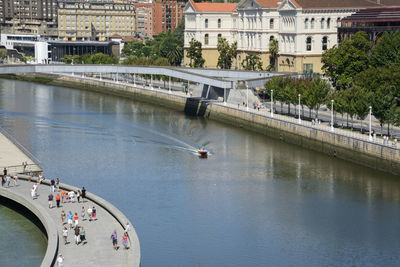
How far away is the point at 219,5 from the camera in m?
173

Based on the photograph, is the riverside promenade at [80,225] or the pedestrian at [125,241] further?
the pedestrian at [125,241]

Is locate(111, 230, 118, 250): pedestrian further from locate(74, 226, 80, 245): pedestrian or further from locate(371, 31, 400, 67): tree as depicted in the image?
locate(371, 31, 400, 67): tree

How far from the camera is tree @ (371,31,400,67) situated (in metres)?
108

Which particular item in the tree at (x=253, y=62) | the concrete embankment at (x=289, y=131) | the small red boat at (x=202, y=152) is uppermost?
the tree at (x=253, y=62)

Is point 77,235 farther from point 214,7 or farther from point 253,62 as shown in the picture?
point 214,7

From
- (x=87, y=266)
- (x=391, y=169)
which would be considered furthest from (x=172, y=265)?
(x=391, y=169)

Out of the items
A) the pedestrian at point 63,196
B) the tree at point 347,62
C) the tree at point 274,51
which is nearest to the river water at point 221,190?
the pedestrian at point 63,196

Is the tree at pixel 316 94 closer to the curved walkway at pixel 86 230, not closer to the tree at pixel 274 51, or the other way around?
the tree at pixel 274 51

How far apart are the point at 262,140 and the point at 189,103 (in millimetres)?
29241

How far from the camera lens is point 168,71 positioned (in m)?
128

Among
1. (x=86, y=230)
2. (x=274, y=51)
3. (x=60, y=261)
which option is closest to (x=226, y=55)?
(x=274, y=51)

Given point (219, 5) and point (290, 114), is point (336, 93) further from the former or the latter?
point (219, 5)

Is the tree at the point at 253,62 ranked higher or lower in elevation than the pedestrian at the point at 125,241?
higher

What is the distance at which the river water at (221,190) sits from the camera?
56.4 metres
